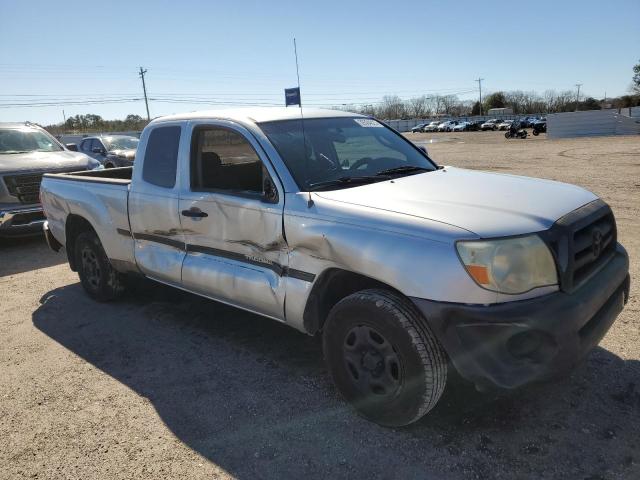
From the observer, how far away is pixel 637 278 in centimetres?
498

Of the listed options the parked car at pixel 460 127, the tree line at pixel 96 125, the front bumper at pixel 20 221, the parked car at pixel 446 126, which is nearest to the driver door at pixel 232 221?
the front bumper at pixel 20 221

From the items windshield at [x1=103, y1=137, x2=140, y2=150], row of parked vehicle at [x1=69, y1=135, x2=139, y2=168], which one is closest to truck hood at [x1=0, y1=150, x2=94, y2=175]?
row of parked vehicle at [x1=69, y1=135, x2=139, y2=168]

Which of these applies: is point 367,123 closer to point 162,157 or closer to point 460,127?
point 162,157

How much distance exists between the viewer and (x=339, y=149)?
3.99 m

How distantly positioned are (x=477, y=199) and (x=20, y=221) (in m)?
7.47

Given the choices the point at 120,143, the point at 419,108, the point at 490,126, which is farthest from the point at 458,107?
the point at 120,143

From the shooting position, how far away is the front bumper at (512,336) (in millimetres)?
2432

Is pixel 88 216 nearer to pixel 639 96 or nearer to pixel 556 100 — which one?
pixel 639 96

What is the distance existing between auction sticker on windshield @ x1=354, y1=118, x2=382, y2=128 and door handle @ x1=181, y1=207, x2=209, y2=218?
1.51 meters

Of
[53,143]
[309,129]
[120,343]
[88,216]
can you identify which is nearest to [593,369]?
[309,129]

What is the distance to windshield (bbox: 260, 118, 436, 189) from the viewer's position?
3471mm

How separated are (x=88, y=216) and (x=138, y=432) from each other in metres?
2.66

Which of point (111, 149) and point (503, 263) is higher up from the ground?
point (111, 149)

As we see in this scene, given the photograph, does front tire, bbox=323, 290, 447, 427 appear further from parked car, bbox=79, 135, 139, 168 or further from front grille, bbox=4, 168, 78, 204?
parked car, bbox=79, 135, 139, 168
